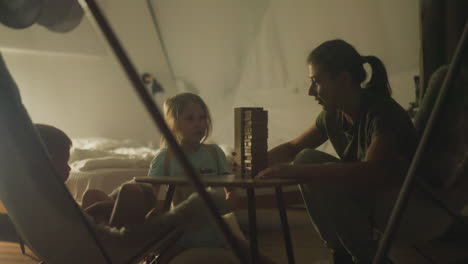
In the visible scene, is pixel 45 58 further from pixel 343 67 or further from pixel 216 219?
pixel 216 219

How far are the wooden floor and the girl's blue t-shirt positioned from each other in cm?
69

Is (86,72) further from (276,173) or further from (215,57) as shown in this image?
(276,173)

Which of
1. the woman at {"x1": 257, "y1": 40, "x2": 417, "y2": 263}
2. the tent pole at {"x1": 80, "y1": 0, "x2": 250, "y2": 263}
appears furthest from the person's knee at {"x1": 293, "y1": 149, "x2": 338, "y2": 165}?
the tent pole at {"x1": 80, "y1": 0, "x2": 250, "y2": 263}

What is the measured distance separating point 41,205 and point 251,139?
57cm

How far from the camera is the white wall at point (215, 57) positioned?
251cm

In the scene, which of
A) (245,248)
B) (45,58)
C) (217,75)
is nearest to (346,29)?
(217,75)

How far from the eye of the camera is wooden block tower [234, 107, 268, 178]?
48.2 inches

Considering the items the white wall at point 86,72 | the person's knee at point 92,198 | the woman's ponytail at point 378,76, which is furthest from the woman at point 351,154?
the white wall at point 86,72

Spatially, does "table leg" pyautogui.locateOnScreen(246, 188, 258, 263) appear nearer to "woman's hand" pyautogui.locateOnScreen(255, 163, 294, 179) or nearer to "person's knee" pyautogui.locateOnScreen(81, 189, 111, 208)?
"woman's hand" pyautogui.locateOnScreen(255, 163, 294, 179)

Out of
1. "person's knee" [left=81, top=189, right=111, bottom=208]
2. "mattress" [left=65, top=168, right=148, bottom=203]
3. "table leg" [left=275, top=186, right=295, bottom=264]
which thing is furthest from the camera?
"mattress" [left=65, top=168, right=148, bottom=203]

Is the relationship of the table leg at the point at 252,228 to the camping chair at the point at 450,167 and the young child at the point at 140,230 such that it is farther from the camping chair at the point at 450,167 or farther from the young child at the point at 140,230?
the camping chair at the point at 450,167

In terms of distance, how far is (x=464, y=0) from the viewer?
1.95 m

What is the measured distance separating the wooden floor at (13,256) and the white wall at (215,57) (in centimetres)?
166

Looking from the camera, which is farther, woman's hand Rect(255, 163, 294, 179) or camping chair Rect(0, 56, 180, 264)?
woman's hand Rect(255, 163, 294, 179)
